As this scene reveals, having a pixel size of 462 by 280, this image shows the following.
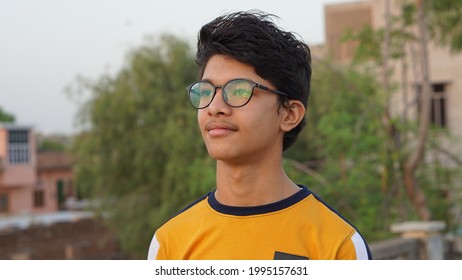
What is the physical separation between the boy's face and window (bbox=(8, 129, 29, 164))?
29.1 m

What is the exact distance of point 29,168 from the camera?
29.8 metres

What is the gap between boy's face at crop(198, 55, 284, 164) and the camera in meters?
1.38

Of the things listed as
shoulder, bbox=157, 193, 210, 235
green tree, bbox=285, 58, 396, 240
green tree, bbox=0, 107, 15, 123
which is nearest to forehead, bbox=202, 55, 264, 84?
shoulder, bbox=157, 193, 210, 235

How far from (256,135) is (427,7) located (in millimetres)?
7538

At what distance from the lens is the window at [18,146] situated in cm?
2925

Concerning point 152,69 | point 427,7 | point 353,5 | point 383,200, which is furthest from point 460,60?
point 383,200

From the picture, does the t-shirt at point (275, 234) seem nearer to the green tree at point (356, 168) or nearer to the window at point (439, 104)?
the green tree at point (356, 168)

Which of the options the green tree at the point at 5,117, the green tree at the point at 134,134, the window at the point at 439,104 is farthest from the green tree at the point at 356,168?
the green tree at the point at 5,117

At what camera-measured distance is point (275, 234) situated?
1.37m

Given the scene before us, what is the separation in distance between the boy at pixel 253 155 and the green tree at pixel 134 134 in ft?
39.9

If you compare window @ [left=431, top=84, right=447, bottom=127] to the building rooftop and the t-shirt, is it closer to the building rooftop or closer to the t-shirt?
the building rooftop

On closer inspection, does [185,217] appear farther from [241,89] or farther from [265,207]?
[241,89]

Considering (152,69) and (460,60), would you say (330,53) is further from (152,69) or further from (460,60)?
(460,60)

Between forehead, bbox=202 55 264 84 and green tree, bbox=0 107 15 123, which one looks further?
green tree, bbox=0 107 15 123
